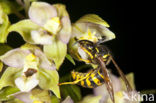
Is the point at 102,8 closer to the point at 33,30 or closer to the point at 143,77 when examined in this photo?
the point at 143,77

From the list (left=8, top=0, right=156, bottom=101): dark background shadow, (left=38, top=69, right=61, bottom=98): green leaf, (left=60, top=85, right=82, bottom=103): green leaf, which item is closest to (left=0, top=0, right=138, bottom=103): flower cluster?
(left=38, top=69, right=61, bottom=98): green leaf

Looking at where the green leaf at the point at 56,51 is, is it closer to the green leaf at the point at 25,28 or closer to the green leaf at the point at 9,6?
the green leaf at the point at 25,28

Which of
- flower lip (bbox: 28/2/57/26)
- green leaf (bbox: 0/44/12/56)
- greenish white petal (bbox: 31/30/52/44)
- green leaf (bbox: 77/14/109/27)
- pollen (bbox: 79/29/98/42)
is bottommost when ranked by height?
pollen (bbox: 79/29/98/42)

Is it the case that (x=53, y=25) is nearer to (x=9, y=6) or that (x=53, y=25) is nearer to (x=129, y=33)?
(x=9, y=6)

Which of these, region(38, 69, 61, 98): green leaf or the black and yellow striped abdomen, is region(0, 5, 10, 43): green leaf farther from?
the black and yellow striped abdomen

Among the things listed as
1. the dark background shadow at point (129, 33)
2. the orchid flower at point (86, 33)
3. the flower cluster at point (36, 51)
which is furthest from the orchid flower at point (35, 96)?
the dark background shadow at point (129, 33)

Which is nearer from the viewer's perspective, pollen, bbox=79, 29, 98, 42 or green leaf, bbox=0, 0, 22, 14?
green leaf, bbox=0, 0, 22, 14
